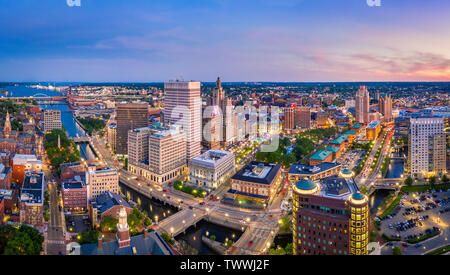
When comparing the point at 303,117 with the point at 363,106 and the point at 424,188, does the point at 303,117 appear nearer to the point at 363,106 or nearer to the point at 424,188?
the point at 363,106

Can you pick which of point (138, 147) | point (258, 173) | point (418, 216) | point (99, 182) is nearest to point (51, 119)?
point (138, 147)

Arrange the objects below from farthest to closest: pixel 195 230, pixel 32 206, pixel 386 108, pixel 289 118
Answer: pixel 386 108
pixel 289 118
pixel 195 230
pixel 32 206

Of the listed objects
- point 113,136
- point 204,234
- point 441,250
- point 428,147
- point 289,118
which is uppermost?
point 289,118

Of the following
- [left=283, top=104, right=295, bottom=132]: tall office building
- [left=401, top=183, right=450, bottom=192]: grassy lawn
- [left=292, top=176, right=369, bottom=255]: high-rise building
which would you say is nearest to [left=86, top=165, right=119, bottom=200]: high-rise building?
[left=292, top=176, right=369, bottom=255]: high-rise building

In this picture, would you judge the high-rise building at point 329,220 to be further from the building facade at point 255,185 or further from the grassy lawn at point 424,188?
the grassy lawn at point 424,188
